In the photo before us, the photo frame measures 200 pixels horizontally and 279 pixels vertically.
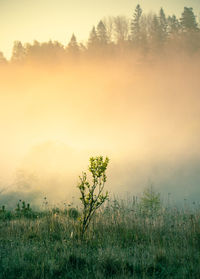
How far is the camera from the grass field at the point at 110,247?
3.94 m

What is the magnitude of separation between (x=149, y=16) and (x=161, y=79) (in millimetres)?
88813

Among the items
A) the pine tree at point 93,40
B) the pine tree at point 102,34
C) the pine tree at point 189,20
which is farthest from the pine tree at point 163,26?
the pine tree at point 93,40

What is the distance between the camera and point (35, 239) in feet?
20.0

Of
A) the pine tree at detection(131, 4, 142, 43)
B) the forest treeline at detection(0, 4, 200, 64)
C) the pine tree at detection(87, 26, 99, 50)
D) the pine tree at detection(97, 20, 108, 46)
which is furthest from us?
the pine tree at detection(87, 26, 99, 50)

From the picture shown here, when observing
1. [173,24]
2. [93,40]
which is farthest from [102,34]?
[173,24]

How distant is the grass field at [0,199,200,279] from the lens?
394cm

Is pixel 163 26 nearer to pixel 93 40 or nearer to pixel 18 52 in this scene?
pixel 93 40

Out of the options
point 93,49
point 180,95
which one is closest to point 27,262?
point 93,49

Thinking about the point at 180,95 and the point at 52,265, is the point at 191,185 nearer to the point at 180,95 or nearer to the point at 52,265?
the point at 52,265

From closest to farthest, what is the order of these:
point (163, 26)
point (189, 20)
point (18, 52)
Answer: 1. point (189, 20)
2. point (163, 26)
3. point (18, 52)

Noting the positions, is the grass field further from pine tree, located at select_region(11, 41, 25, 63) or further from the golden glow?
pine tree, located at select_region(11, 41, 25, 63)

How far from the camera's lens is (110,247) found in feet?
16.3

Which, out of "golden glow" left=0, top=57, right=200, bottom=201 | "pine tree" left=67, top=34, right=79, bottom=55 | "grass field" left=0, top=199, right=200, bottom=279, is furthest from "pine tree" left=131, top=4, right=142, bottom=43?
"grass field" left=0, top=199, right=200, bottom=279

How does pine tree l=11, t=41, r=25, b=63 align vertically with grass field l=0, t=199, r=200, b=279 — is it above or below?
above
